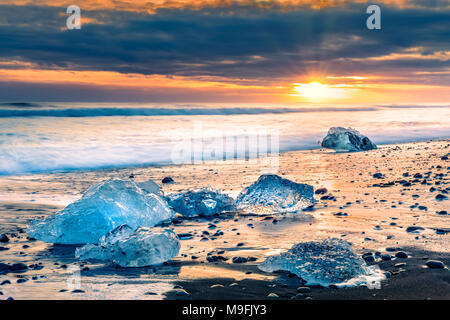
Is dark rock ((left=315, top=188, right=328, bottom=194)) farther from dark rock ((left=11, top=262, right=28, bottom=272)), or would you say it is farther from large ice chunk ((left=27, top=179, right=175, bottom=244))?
dark rock ((left=11, top=262, right=28, bottom=272))

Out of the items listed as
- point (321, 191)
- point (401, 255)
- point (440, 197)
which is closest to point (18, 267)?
point (401, 255)

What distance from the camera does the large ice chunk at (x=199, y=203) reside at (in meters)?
5.00

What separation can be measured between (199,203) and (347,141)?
292 inches

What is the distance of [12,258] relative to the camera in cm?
354

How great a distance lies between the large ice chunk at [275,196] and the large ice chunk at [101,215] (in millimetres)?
981

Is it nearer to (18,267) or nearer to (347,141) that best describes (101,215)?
(18,267)

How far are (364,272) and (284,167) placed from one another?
6.02 metres

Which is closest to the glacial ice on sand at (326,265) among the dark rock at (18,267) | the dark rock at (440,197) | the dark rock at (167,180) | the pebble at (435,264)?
the pebble at (435,264)

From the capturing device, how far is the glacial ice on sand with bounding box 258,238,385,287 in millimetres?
2902

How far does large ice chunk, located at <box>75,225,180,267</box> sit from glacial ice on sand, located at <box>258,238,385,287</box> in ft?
2.39

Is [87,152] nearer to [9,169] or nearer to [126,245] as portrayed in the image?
[9,169]

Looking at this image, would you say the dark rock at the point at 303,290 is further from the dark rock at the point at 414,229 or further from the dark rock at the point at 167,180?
the dark rock at the point at 167,180

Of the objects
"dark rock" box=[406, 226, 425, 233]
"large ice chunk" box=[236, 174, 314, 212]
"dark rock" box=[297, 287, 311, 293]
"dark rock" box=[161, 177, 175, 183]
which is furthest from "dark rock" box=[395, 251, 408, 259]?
"dark rock" box=[161, 177, 175, 183]

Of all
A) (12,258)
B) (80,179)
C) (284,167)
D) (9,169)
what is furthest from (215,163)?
(12,258)
